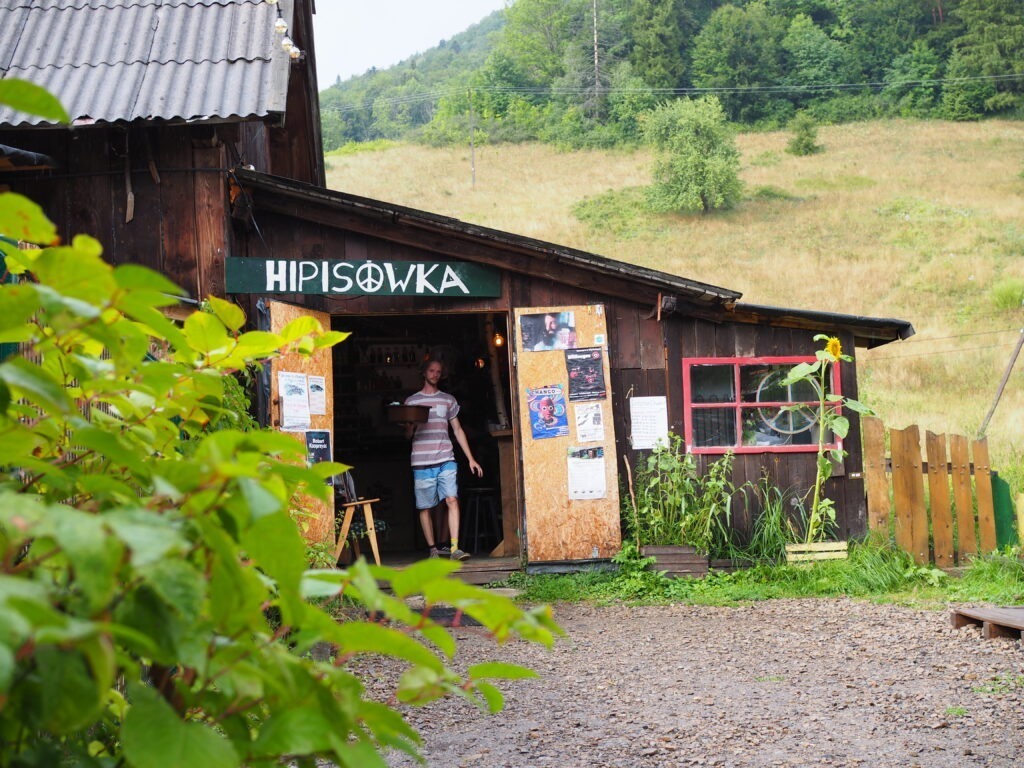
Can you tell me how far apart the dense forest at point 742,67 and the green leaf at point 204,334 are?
5457 centimetres

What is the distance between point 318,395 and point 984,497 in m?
5.91

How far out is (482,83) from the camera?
216ft

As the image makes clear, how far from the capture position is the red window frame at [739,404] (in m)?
9.42

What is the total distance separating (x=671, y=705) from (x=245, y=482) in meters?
4.80

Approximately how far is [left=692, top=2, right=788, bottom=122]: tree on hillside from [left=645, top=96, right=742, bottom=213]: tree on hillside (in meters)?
15.0

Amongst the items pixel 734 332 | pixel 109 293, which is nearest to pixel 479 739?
pixel 109 293

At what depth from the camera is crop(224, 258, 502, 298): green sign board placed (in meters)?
8.38

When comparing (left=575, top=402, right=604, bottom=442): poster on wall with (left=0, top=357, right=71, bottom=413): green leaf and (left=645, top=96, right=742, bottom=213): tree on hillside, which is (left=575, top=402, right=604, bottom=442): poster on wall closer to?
(left=0, top=357, right=71, bottom=413): green leaf

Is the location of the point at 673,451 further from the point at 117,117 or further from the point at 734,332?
the point at 117,117

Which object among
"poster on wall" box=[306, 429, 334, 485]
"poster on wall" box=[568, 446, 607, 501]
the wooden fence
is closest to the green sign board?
"poster on wall" box=[306, 429, 334, 485]

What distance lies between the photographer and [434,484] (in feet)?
33.7

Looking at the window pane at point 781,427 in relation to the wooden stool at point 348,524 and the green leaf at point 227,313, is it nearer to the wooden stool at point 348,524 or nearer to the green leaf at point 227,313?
the wooden stool at point 348,524

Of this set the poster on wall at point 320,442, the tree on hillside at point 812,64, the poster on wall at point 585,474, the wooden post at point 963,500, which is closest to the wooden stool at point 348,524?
the poster on wall at point 320,442

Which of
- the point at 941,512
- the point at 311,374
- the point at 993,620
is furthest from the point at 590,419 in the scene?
the point at 993,620
